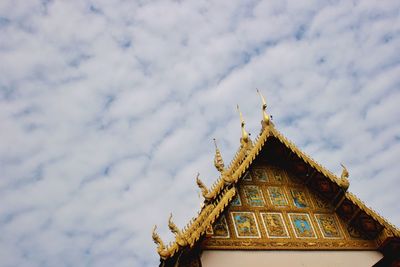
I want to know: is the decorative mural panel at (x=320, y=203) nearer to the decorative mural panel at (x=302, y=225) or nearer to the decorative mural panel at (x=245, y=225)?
the decorative mural panel at (x=302, y=225)

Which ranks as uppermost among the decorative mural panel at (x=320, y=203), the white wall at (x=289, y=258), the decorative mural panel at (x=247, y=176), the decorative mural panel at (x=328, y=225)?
the decorative mural panel at (x=247, y=176)

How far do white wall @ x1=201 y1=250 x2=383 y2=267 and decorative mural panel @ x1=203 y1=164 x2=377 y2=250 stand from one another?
136 millimetres

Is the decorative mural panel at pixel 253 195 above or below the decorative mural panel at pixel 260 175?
below

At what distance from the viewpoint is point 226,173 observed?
912cm

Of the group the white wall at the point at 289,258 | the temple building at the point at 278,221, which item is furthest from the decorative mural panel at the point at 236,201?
the white wall at the point at 289,258

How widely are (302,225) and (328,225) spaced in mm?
721

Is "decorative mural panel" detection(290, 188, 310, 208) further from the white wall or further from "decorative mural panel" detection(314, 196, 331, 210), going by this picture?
the white wall

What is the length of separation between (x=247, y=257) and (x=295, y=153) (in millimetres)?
3148

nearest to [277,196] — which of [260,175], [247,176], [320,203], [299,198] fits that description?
[299,198]

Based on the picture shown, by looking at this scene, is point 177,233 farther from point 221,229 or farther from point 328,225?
point 328,225

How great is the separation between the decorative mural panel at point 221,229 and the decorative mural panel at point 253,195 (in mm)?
953

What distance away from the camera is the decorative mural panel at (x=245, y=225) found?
8.81 meters

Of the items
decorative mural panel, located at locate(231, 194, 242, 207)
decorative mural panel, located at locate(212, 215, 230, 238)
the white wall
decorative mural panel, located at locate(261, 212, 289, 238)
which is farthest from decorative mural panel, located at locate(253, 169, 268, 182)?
the white wall

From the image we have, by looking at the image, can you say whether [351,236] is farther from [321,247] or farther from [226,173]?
[226,173]
